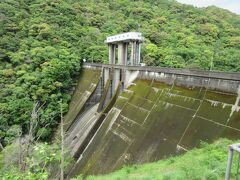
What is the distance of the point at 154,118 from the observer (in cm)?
1014

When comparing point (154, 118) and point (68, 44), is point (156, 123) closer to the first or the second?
point (154, 118)

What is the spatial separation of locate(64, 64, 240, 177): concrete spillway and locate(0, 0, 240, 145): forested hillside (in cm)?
369

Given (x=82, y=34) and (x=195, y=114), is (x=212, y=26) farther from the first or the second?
(x=195, y=114)

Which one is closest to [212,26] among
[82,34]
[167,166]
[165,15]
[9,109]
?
[165,15]

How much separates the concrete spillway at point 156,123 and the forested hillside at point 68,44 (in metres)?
3.69

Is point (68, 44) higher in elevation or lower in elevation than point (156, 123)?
higher

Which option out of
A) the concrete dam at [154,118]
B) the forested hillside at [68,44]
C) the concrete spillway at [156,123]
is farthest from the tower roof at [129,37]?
the forested hillside at [68,44]

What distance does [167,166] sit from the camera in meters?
6.69

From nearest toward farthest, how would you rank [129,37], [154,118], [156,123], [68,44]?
[156,123] → [154,118] → [129,37] → [68,44]

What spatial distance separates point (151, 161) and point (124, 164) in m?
1.50

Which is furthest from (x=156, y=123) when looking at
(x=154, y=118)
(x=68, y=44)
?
(x=68, y=44)

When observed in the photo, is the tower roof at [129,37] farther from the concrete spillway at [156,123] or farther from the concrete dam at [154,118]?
the concrete spillway at [156,123]

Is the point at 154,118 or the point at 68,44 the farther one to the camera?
the point at 68,44

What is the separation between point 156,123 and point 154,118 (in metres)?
0.38
